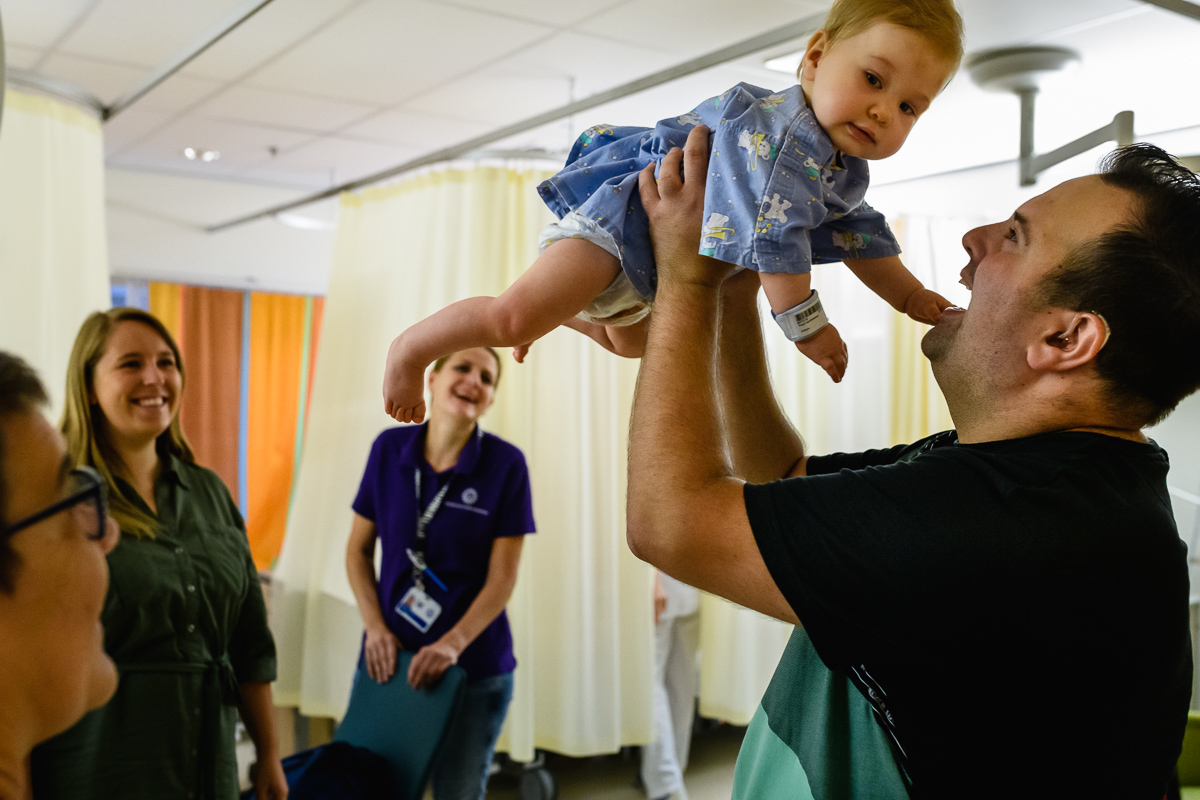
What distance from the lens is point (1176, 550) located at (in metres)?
0.86

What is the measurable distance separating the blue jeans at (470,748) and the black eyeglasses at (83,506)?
1637mm

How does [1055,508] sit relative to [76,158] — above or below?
below

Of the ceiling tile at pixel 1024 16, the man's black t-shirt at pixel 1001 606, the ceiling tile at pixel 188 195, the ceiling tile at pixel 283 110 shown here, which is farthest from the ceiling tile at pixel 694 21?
the ceiling tile at pixel 188 195

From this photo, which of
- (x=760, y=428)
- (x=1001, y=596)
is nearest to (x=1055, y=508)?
(x=1001, y=596)

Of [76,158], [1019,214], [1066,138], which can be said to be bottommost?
[1019,214]

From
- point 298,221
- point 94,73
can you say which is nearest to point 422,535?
point 94,73

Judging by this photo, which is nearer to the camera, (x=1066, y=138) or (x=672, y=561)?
(x=672, y=561)

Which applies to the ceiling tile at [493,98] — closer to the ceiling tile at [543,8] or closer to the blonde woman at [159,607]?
the ceiling tile at [543,8]

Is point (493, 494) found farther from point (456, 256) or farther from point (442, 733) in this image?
point (456, 256)

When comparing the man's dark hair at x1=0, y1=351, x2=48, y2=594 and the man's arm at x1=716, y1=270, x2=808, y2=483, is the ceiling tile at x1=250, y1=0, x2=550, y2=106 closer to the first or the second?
the man's arm at x1=716, y1=270, x2=808, y2=483

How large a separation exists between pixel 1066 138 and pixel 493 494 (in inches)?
124

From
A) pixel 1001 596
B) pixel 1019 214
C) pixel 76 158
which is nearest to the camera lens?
pixel 1001 596

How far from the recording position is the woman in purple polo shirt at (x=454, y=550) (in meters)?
2.41

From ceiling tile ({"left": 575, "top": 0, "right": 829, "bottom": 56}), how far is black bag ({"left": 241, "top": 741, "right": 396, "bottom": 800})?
84.4 inches
